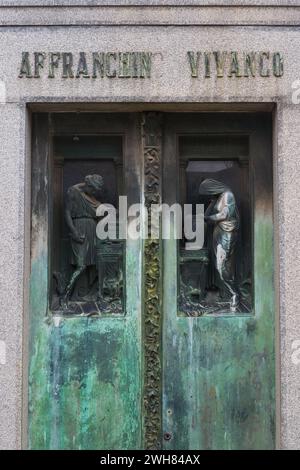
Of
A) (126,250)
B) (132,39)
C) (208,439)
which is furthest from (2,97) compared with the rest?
(208,439)

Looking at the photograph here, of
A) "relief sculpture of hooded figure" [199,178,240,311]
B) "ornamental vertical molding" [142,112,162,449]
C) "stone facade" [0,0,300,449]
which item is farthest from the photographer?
"relief sculpture of hooded figure" [199,178,240,311]

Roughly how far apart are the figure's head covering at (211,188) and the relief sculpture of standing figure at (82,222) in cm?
105

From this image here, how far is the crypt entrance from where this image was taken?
8.62 m

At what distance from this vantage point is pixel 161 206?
345 inches

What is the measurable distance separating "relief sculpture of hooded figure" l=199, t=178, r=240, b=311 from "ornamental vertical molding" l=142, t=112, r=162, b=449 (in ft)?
1.99

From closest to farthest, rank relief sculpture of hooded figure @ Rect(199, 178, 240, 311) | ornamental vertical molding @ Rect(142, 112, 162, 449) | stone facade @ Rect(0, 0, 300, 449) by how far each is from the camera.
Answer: stone facade @ Rect(0, 0, 300, 449) < ornamental vertical molding @ Rect(142, 112, 162, 449) < relief sculpture of hooded figure @ Rect(199, 178, 240, 311)

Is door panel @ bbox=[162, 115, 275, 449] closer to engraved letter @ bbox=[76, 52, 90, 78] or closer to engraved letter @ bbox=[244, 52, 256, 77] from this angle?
engraved letter @ bbox=[244, 52, 256, 77]

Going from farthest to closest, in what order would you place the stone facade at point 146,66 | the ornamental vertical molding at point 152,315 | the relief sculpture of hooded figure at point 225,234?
the relief sculpture of hooded figure at point 225,234, the ornamental vertical molding at point 152,315, the stone facade at point 146,66

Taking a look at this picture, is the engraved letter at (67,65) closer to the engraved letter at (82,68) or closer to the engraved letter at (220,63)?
the engraved letter at (82,68)

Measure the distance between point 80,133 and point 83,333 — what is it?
206 cm

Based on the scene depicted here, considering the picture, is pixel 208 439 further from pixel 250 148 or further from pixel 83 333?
pixel 250 148

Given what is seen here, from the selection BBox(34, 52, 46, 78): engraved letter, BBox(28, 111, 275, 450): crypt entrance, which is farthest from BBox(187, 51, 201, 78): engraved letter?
BBox(34, 52, 46, 78): engraved letter

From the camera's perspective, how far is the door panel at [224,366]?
861 centimetres

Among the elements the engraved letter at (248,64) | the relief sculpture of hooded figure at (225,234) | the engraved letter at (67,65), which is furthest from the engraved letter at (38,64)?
the relief sculpture of hooded figure at (225,234)
